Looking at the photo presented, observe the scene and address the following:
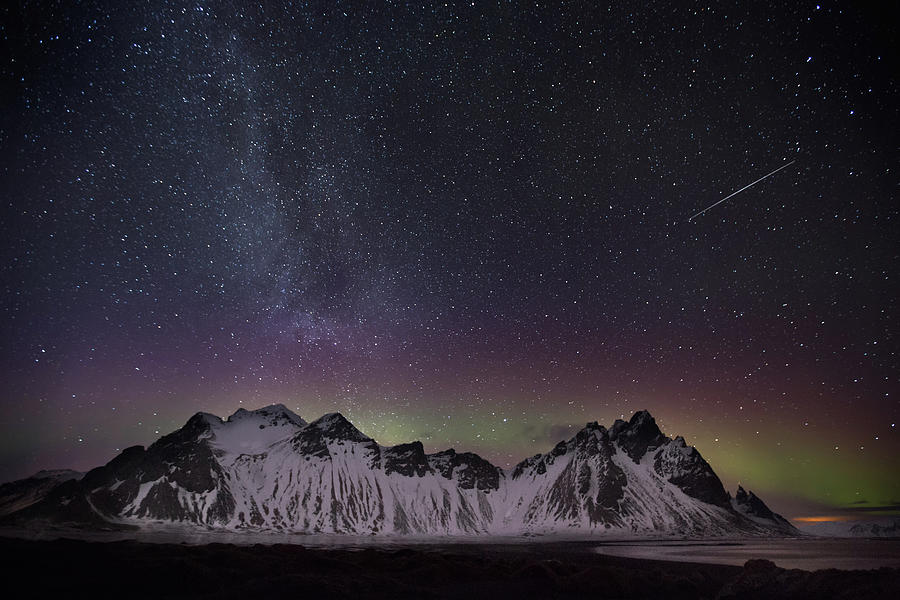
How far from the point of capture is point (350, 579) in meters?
37.3

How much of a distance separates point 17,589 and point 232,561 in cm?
1610

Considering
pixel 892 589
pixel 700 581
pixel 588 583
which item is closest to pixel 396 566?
pixel 588 583

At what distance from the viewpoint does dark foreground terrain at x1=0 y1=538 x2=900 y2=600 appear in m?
31.9

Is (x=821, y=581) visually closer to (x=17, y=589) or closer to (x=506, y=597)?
(x=506, y=597)

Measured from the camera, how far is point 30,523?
623ft

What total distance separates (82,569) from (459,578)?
30902 mm

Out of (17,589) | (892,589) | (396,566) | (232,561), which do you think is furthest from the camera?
(396,566)

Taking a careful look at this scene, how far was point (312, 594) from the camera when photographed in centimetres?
3250

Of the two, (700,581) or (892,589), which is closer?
(892,589)

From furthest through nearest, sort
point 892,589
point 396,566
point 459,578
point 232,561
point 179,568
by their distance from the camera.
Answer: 1. point 396,566
2. point 459,578
3. point 232,561
4. point 179,568
5. point 892,589

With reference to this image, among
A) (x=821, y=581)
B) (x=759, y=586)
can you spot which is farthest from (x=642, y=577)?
(x=821, y=581)

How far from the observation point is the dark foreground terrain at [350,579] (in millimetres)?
31906

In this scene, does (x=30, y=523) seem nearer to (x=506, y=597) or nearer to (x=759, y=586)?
(x=506, y=597)

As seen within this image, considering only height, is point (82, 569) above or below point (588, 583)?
above
